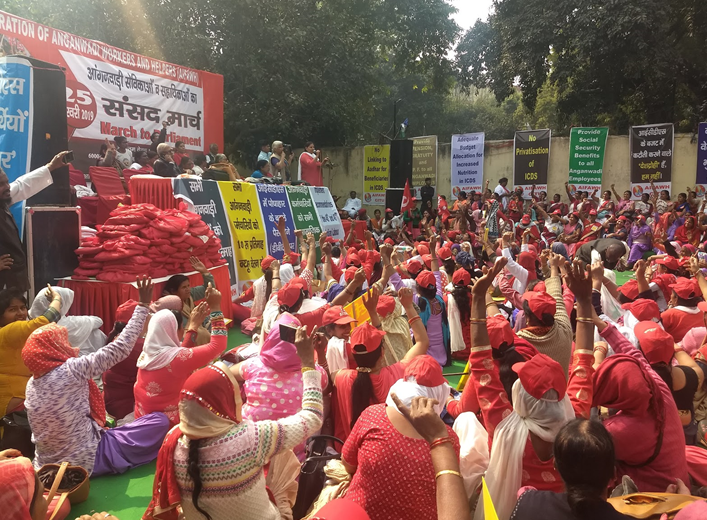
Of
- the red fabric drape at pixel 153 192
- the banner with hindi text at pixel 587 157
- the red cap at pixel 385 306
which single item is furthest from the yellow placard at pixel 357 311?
the banner with hindi text at pixel 587 157

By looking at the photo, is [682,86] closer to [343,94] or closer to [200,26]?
[343,94]

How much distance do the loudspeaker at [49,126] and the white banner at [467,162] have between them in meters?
13.6

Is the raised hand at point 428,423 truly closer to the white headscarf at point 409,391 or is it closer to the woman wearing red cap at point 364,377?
the white headscarf at point 409,391

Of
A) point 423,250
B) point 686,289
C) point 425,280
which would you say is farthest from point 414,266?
point 686,289

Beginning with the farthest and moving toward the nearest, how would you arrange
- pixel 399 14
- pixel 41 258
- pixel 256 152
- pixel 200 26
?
1. pixel 399 14
2. pixel 256 152
3. pixel 200 26
4. pixel 41 258

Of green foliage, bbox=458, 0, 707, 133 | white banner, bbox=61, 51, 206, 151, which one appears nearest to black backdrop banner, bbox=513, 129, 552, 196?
green foliage, bbox=458, 0, 707, 133

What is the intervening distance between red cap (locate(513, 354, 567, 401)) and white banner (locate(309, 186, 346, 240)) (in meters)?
8.80

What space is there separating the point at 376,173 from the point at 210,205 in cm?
1169

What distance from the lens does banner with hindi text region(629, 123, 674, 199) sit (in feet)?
50.6

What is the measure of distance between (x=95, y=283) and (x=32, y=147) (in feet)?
5.07

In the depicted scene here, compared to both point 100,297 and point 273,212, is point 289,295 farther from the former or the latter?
point 273,212

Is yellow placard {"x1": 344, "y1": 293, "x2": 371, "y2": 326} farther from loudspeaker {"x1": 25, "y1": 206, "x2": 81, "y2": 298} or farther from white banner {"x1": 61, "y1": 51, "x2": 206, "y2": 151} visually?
white banner {"x1": 61, "y1": 51, "x2": 206, "y2": 151}

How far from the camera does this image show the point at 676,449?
2.48 m

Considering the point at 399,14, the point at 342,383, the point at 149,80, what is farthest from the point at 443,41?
the point at 342,383
